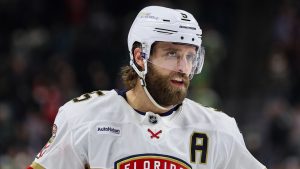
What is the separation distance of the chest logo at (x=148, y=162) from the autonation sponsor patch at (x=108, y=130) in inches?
5.9

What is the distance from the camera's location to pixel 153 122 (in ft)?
15.8

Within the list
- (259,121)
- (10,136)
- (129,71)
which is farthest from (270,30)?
(129,71)

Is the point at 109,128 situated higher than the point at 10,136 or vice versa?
the point at 109,128

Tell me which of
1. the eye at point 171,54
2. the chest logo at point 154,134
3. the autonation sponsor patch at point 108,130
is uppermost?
the eye at point 171,54

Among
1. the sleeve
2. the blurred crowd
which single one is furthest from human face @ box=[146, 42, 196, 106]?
the blurred crowd

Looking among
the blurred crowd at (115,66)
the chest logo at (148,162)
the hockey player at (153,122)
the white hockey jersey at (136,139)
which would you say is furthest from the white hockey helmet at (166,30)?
the blurred crowd at (115,66)

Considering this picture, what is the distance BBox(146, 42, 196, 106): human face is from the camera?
4.66 meters

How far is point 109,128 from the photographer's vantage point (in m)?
4.74

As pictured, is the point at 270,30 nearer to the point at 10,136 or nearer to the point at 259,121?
the point at 259,121

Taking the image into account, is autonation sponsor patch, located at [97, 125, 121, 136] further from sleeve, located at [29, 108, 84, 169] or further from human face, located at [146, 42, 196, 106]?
human face, located at [146, 42, 196, 106]

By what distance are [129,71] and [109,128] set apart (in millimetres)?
386

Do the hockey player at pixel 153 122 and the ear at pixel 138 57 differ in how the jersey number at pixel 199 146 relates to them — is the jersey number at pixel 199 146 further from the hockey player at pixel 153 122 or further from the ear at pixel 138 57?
the ear at pixel 138 57

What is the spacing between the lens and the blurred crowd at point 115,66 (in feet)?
34.7

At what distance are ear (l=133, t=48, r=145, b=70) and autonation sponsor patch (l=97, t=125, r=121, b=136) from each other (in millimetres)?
348
